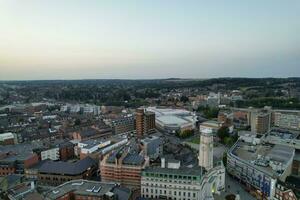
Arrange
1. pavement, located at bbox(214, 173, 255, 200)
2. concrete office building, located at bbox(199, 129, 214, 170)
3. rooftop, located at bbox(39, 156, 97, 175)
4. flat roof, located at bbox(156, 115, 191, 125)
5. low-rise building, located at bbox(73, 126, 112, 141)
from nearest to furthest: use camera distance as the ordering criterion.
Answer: pavement, located at bbox(214, 173, 255, 200)
concrete office building, located at bbox(199, 129, 214, 170)
rooftop, located at bbox(39, 156, 97, 175)
low-rise building, located at bbox(73, 126, 112, 141)
flat roof, located at bbox(156, 115, 191, 125)

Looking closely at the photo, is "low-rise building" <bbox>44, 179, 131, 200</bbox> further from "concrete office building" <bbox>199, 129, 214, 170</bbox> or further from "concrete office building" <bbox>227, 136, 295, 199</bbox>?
"concrete office building" <bbox>227, 136, 295, 199</bbox>

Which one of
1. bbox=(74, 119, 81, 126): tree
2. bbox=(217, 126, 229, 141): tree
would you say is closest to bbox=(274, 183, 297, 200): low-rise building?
bbox=(217, 126, 229, 141): tree

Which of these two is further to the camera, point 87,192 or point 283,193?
point 283,193

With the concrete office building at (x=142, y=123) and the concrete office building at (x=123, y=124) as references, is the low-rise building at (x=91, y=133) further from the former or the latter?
the concrete office building at (x=142, y=123)

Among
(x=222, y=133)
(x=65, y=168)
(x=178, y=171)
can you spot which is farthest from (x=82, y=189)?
(x=222, y=133)

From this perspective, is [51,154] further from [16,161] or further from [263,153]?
[263,153]

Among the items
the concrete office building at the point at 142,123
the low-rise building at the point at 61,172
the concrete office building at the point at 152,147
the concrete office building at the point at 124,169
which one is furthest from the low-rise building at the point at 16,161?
the concrete office building at the point at 142,123

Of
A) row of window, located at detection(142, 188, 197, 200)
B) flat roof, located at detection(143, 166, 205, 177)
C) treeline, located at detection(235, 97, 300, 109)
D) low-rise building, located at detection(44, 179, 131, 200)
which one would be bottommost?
row of window, located at detection(142, 188, 197, 200)

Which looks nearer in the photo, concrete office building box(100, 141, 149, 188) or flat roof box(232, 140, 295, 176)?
concrete office building box(100, 141, 149, 188)

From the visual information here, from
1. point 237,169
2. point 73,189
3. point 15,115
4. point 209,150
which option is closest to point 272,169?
point 237,169
